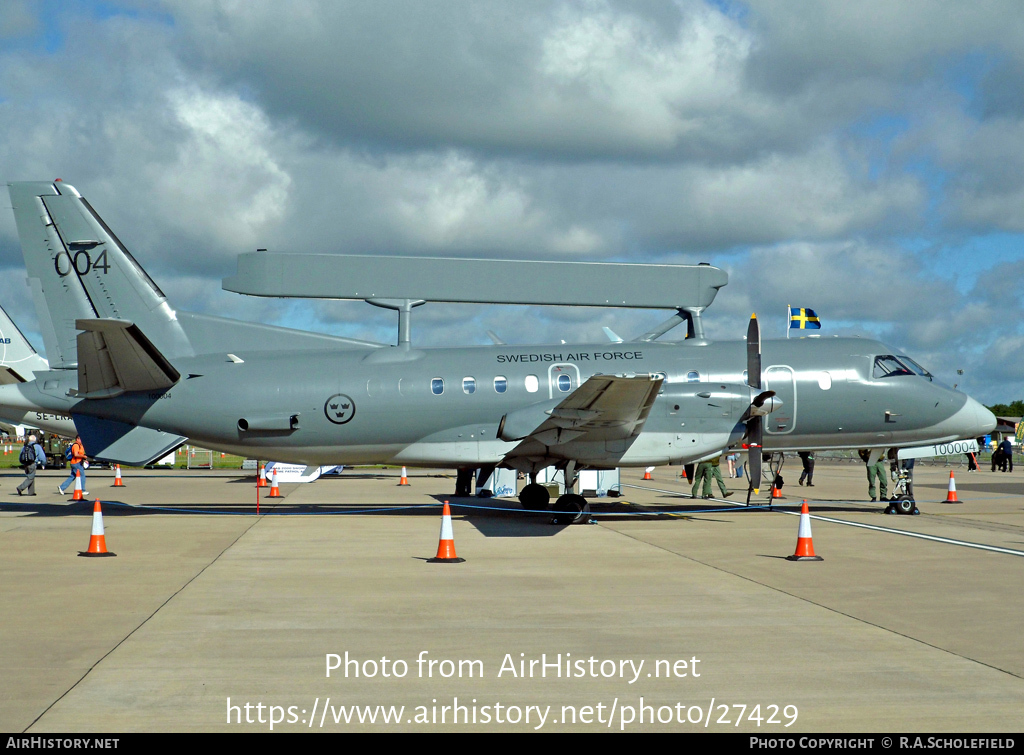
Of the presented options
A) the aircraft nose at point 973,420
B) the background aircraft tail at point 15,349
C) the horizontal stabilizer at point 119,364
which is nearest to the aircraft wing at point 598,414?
the horizontal stabilizer at point 119,364

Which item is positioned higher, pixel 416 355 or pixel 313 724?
pixel 416 355

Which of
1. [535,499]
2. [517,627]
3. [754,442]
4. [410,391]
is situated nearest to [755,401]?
[754,442]

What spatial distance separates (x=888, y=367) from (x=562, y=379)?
286 inches

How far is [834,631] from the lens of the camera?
8.05 metres

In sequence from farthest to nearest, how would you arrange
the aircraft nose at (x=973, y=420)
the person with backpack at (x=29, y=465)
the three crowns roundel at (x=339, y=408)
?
1. the person with backpack at (x=29, y=465)
2. the aircraft nose at (x=973, y=420)
3. the three crowns roundel at (x=339, y=408)

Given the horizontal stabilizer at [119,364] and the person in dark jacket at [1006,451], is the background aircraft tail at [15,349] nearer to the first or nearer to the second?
the horizontal stabilizer at [119,364]

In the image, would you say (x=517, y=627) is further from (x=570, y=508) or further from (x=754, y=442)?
(x=754, y=442)

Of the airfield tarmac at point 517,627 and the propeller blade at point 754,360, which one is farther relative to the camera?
the propeller blade at point 754,360

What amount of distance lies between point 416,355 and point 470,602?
34.6 feet

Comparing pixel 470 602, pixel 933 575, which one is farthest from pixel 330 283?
pixel 933 575

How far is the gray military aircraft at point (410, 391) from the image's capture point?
59.5 ft

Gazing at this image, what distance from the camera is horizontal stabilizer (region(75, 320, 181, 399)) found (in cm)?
1692

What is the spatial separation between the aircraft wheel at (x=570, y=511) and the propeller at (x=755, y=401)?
341 cm
